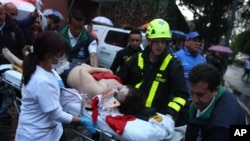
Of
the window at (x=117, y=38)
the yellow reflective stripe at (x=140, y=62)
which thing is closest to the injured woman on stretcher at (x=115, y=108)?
the yellow reflective stripe at (x=140, y=62)

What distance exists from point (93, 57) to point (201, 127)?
3.14 meters

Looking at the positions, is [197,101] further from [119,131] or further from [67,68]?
[67,68]

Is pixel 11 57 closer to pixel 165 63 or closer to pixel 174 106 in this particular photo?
pixel 165 63

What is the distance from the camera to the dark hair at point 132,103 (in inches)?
136

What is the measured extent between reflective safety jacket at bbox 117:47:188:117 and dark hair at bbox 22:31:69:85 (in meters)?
1.15

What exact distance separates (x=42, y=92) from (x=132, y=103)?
3.18 feet

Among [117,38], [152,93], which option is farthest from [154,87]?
[117,38]

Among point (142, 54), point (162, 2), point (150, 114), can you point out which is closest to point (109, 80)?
point (142, 54)

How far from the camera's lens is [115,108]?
3.52 metres

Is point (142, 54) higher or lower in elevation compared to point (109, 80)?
higher

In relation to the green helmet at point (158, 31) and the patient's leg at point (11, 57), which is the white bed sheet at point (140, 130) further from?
the patient's leg at point (11, 57)

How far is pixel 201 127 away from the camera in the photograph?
2330 mm

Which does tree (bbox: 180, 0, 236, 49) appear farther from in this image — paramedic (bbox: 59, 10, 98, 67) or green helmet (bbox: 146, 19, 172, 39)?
green helmet (bbox: 146, 19, 172, 39)

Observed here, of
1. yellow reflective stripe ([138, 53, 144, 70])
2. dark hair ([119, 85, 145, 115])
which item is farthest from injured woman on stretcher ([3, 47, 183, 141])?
yellow reflective stripe ([138, 53, 144, 70])
